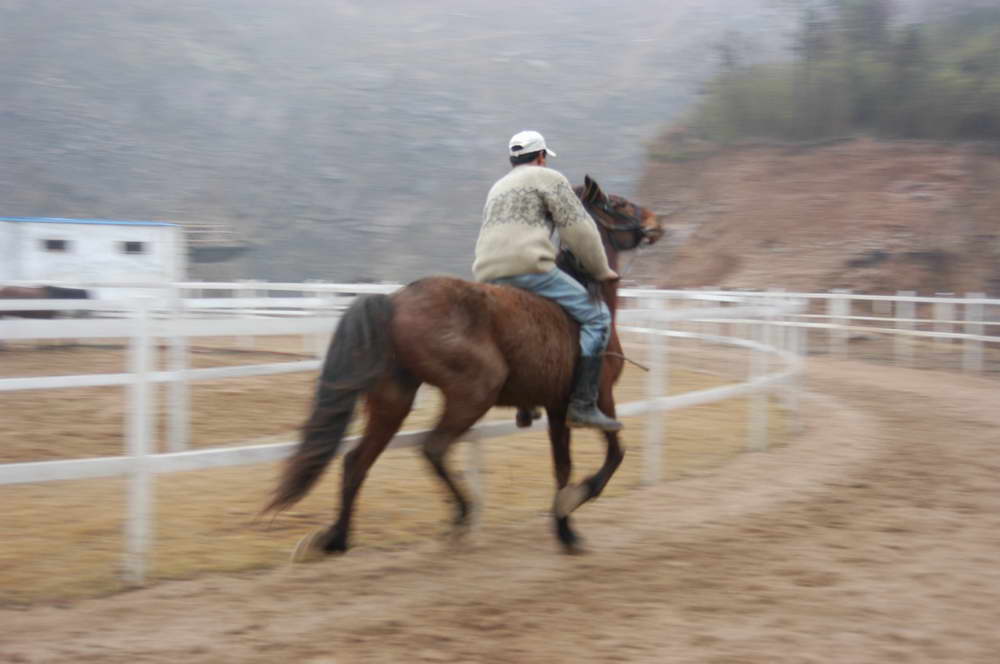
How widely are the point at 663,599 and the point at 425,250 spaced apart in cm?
3972

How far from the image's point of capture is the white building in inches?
938

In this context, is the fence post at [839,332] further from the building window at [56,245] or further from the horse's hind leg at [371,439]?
the building window at [56,245]

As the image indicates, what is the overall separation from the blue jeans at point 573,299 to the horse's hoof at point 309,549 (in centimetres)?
158

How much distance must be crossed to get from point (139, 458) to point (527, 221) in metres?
2.20

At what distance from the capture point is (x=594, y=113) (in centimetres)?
5284

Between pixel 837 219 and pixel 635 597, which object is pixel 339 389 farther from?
pixel 837 219

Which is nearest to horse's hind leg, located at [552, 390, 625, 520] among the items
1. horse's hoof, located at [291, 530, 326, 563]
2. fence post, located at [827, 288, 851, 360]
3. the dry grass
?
the dry grass

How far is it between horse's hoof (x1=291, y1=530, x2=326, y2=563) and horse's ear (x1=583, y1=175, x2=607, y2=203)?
2.45 meters

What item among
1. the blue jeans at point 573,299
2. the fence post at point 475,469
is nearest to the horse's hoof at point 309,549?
the fence post at point 475,469

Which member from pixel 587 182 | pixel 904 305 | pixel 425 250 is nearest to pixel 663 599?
pixel 587 182

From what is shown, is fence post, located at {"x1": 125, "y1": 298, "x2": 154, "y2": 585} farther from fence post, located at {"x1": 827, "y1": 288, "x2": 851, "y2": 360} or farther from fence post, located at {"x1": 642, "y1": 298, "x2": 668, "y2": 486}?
fence post, located at {"x1": 827, "y1": 288, "x2": 851, "y2": 360}

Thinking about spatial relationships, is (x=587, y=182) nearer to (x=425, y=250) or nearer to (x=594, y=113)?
(x=425, y=250)

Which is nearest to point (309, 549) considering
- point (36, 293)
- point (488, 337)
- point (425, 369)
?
point (425, 369)

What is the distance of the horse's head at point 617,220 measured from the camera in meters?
5.89
